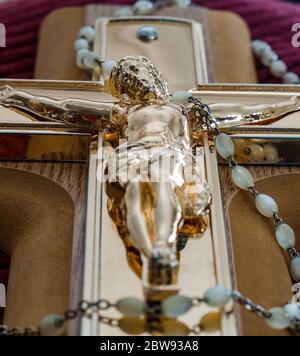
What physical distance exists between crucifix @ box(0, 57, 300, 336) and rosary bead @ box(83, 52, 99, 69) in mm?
46

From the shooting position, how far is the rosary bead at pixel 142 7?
3.89ft

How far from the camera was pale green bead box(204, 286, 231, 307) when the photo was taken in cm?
63

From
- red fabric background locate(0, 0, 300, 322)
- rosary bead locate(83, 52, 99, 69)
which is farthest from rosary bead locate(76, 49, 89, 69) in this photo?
red fabric background locate(0, 0, 300, 322)

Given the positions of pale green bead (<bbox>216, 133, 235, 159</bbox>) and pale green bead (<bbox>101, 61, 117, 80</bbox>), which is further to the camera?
pale green bead (<bbox>101, 61, 117, 80</bbox>)

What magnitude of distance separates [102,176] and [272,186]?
201 millimetres

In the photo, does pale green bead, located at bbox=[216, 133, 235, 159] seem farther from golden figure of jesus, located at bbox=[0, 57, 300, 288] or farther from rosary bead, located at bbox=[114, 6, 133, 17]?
rosary bead, located at bbox=[114, 6, 133, 17]

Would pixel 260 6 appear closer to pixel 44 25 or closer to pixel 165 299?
pixel 44 25

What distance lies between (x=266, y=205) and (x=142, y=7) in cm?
52

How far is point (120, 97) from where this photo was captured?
87 centimetres

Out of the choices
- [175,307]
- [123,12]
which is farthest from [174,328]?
[123,12]

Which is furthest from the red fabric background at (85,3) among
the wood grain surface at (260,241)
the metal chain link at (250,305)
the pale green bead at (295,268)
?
the metal chain link at (250,305)

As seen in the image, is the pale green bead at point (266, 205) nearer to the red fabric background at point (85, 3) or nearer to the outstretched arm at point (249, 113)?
the outstretched arm at point (249, 113)
